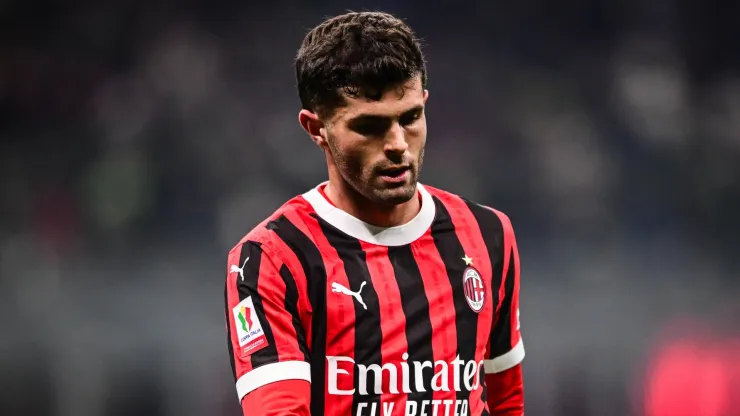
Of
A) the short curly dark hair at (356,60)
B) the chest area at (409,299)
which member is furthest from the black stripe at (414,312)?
the short curly dark hair at (356,60)

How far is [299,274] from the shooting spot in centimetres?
170

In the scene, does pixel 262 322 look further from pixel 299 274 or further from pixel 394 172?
pixel 394 172

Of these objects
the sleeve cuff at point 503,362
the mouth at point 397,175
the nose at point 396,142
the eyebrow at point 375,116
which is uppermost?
the eyebrow at point 375,116

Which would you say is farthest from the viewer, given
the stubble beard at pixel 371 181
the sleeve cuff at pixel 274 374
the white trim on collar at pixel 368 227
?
the white trim on collar at pixel 368 227

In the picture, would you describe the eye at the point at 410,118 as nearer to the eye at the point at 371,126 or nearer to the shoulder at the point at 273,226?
the eye at the point at 371,126

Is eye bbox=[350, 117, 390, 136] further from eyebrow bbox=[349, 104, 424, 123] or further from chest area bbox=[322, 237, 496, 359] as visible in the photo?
chest area bbox=[322, 237, 496, 359]

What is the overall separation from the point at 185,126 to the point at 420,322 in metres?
4.43

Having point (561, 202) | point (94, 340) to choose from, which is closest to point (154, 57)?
point (94, 340)

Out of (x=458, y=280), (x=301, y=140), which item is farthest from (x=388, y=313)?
(x=301, y=140)

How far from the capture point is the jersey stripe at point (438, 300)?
1.74 metres

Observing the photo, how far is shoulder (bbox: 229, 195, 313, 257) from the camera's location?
171 cm

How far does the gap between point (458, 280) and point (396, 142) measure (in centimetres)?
33

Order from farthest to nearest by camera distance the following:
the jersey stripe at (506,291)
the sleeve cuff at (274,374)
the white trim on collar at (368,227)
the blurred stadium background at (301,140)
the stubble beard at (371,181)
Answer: the blurred stadium background at (301,140) → the jersey stripe at (506,291) → the white trim on collar at (368,227) → the stubble beard at (371,181) → the sleeve cuff at (274,374)

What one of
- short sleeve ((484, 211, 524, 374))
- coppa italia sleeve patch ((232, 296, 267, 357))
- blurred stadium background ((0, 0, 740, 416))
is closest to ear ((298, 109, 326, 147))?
coppa italia sleeve patch ((232, 296, 267, 357))
